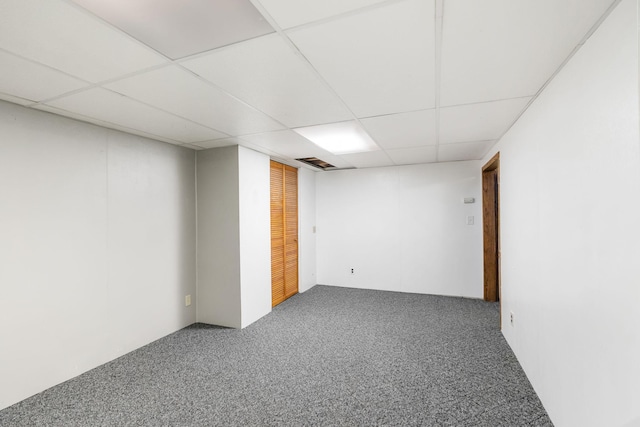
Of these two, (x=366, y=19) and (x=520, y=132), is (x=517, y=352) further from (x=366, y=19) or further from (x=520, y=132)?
(x=366, y=19)

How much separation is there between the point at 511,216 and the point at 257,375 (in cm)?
282

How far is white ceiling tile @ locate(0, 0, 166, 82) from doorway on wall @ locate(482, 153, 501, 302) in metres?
4.61

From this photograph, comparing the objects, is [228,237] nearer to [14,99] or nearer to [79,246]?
[79,246]

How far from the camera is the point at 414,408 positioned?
7.04 feet

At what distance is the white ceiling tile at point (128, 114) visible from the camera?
2.10 metres

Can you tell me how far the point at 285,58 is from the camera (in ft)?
5.24

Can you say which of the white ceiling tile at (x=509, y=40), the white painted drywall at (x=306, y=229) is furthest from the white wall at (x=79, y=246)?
the white ceiling tile at (x=509, y=40)

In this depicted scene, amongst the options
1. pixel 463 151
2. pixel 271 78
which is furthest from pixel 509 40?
pixel 463 151

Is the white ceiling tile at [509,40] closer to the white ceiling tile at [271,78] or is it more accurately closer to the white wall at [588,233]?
the white wall at [588,233]

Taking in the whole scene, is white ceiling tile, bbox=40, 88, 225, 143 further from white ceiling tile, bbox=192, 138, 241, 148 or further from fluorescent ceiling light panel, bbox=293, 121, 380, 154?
fluorescent ceiling light panel, bbox=293, 121, 380, 154

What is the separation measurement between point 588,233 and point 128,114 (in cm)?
322

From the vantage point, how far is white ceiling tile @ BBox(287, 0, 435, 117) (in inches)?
50.3

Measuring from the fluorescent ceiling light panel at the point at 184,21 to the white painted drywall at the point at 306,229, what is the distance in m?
3.99

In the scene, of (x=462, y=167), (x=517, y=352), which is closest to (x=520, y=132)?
(x=517, y=352)
